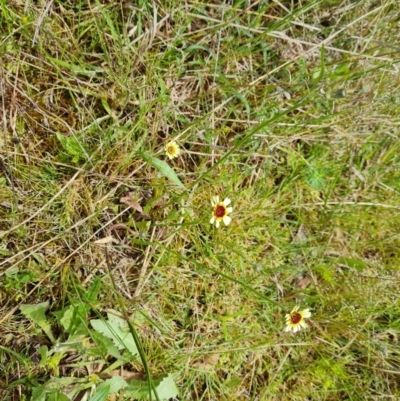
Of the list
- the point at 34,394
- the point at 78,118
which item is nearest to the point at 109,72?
the point at 78,118

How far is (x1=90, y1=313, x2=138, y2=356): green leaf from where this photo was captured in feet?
5.29

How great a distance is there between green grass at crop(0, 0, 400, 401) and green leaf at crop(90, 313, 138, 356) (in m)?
0.03

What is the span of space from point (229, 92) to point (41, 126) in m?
0.66

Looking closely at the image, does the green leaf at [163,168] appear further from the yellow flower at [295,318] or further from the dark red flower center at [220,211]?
the yellow flower at [295,318]

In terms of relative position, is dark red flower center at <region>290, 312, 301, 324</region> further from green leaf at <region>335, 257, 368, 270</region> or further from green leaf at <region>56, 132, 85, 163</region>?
green leaf at <region>56, 132, 85, 163</region>

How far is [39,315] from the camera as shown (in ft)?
5.21

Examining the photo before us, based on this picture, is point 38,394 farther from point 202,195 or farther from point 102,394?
point 202,195

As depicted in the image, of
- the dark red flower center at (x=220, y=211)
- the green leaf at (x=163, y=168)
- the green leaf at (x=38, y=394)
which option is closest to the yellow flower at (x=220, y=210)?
the dark red flower center at (x=220, y=211)

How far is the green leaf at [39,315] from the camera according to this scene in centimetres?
158

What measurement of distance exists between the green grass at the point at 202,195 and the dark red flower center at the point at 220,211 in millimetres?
78

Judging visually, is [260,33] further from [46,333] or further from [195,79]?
[46,333]

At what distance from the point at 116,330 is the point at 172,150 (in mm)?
620

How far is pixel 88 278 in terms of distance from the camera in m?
1.67

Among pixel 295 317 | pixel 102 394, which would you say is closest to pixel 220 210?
pixel 295 317
